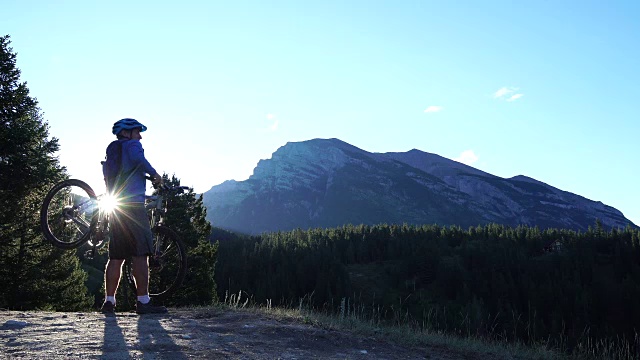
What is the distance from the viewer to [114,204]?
299 inches

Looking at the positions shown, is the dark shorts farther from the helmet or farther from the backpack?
the helmet

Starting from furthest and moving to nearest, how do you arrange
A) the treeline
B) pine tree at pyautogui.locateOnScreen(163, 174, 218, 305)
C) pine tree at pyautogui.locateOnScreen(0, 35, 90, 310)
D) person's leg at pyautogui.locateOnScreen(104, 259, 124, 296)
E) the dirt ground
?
the treeline < pine tree at pyautogui.locateOnScreen(163, 174, 218, 305) < pine tree at pyautogui.locateOnScreen(0, 35, 90, 310) < person's leg at pyautogui.locateOnScreen(104, 259, 124, 296) < the dirt ground

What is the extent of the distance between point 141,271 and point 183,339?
7.18ft

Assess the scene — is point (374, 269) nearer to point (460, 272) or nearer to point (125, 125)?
point (460, 272)

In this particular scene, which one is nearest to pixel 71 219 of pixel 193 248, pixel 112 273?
pixel 112 273

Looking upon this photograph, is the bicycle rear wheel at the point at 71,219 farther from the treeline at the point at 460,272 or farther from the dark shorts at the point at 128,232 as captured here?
the treeline at the point at 460,272

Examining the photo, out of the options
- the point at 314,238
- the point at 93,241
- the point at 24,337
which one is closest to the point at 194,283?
the point at 93,241

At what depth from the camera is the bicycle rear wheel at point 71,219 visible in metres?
8.16

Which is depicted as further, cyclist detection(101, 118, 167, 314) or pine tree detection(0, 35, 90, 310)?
pine tree detection(0, 35, 90, 310)

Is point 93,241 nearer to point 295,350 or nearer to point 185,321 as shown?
point 185,321

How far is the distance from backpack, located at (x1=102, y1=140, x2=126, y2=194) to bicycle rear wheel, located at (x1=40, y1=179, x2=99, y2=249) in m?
0.59

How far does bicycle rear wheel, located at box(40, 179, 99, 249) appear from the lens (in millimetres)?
8164

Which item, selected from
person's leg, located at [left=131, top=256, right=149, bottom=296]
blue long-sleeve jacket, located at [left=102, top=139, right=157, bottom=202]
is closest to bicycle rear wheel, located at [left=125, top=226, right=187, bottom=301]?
person's leg, located at [left=131, top=256, right=149, bottom=296]

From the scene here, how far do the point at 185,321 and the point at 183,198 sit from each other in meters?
24.2
